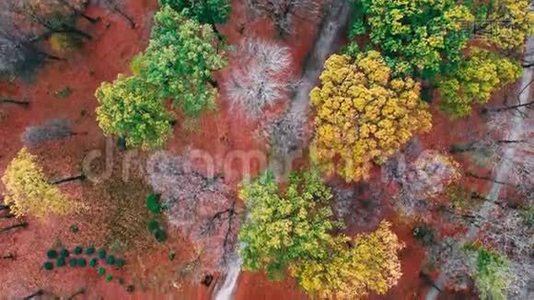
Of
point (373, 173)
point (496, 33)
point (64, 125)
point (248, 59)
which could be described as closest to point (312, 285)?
point (373, 173)

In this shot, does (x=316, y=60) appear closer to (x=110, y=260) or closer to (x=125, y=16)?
(x=125, y=16)

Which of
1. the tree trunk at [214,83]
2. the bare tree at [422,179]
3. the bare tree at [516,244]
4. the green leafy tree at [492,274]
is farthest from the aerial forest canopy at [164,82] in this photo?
the bare tree at [516,244]

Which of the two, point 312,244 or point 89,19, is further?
point 89,19

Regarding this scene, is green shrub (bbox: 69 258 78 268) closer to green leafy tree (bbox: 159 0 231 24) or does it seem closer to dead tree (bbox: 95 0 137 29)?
dead tree (bbox: 95 0 137 29)

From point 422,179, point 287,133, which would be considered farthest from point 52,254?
point 422,179

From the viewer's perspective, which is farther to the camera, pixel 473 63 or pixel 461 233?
pixel 461 233

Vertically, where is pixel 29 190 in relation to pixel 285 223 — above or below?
below

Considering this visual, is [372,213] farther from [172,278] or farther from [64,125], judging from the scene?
[64,125]
